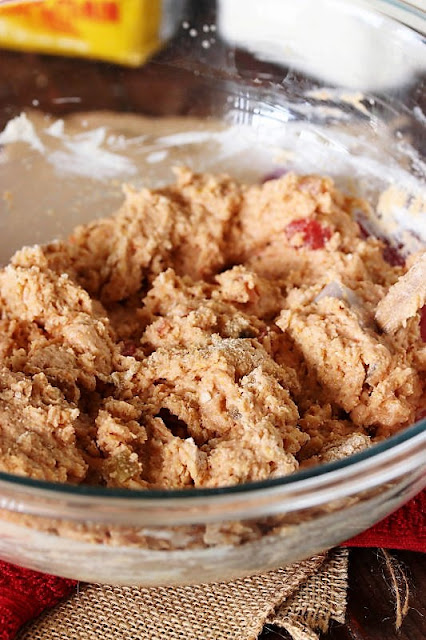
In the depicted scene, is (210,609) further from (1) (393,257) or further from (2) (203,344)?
(1) (393,257)

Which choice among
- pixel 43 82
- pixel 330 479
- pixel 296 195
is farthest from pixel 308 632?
pixel 43 82

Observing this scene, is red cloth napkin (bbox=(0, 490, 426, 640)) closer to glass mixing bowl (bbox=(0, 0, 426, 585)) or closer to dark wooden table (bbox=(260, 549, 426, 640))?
dark wooden table (bbox=(260, 549, 426, 640))

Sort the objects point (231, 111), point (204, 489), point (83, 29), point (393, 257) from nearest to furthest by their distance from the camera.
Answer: point (204, 489) → point (393, 257) → point (231, 111) → point (83, 29)

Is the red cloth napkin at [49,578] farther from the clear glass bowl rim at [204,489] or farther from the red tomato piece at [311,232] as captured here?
the red tomato piece at [311,232]

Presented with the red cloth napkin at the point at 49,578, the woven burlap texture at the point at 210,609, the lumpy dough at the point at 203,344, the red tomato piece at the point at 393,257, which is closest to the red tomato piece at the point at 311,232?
the lumpy dough at the point at 203,344

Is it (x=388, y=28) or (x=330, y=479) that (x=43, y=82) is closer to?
(x=388, y=28)

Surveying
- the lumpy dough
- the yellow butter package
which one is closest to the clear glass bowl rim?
the lumpy dough

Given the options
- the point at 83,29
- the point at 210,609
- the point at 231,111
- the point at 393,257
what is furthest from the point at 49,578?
the point at 83,29
